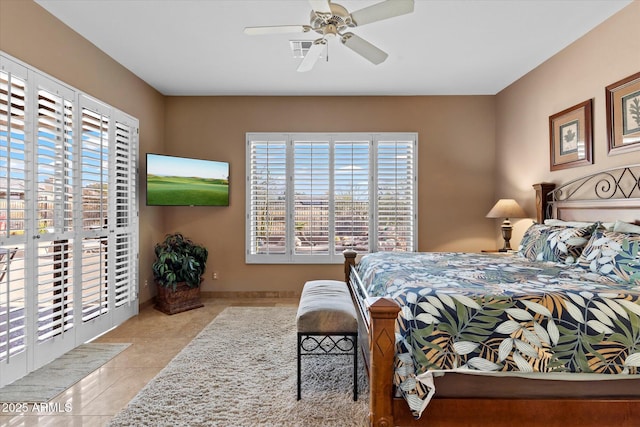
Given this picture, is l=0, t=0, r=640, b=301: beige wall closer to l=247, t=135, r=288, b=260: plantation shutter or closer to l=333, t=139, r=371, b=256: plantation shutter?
l=247, t=135, r=288, b=260: plantation shutter

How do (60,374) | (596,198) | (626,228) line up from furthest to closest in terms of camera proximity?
1. (596,198)
2. (60,374)
3. (626,228)

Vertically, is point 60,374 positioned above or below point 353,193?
below

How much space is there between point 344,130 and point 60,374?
4164mm

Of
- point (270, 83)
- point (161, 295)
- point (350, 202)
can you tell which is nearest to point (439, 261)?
point (350, 202)

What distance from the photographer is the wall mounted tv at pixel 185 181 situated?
4.19 metres

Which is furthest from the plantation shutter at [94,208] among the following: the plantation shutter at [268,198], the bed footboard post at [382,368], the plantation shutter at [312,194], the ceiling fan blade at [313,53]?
the bed footboard post at [382,368]

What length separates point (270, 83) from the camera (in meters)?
4.42

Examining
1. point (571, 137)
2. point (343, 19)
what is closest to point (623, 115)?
point (571, 137)

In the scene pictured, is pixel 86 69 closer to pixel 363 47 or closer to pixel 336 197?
pixel 363 47

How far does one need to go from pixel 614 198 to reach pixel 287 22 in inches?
131

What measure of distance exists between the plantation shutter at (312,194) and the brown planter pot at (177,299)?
5.21 feet

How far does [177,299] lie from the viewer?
14.0ft

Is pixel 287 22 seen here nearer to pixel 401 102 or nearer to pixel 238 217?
pixel 401 102

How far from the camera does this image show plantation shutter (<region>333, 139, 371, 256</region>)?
4.84 m
